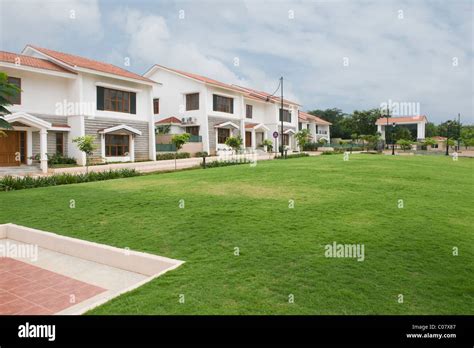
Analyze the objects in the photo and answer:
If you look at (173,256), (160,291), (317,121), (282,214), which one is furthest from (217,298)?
(317,121)

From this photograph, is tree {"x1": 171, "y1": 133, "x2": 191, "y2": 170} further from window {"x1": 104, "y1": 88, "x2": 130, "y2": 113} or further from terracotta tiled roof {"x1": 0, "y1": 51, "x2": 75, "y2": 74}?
terracotta tiled roof {"x1": 0, "y1": 51, "x2": 75, "y2": 74}

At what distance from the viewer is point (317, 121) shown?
66875 mm

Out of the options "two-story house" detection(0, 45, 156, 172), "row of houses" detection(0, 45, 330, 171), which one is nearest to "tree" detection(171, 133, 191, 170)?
"row of houses" detection(0, 45, 330, 171)

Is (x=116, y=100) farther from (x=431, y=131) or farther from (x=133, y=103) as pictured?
(x=431, y=131)

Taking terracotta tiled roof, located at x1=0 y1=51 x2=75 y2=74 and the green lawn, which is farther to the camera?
terracotta tiled roof, located at x1=0 y1=51 x2=75 y2=74

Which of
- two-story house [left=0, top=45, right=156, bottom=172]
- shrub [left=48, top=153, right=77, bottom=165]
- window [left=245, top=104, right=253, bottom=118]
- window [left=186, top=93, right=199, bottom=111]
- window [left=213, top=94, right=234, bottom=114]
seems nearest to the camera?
two-story house [left=0, top=45, right=156, bottom=172]

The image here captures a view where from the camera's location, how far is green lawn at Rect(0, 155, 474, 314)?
4832mm

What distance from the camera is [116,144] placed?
28984 mm

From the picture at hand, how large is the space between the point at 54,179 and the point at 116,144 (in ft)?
41.8

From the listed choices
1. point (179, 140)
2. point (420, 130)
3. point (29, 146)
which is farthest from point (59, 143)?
point (420, 130)

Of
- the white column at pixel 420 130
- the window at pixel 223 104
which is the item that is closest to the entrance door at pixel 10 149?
the window at pixel 223 104

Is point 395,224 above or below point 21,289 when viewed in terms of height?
above

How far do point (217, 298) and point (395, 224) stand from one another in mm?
4679
